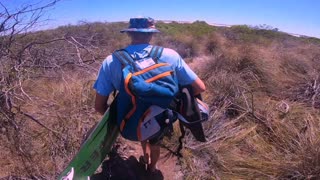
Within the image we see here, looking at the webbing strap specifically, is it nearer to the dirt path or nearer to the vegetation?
the vegetation

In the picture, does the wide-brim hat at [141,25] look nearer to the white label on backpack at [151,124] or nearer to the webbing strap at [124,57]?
the webbing strap at [124,57]

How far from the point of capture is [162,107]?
8.32 ft

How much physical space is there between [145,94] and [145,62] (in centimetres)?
25

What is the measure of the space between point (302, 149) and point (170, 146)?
1.52 metres

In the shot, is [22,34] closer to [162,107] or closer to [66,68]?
[66,68]

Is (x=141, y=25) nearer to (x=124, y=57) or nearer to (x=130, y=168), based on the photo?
(x=124, y=57)

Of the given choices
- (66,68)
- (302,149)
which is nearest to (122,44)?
(66,68)

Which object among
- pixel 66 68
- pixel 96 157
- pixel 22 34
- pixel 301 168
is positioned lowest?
pixel 301 168

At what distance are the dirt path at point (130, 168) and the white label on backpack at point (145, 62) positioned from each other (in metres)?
1.37

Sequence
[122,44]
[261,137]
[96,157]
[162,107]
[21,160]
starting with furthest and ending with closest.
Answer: [122,44] → [261,137] → [21,160] → [96,157] → [162,107]

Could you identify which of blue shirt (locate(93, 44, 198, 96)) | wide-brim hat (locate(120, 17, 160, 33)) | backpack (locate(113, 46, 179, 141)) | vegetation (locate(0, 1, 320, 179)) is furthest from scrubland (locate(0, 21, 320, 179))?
wide-brim hat (locate(120, 17, 160, 33))

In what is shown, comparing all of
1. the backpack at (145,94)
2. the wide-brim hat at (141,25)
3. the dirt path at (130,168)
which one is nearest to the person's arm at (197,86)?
the backpack at (145,94)

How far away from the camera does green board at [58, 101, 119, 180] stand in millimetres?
2619

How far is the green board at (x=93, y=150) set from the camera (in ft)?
8.59
